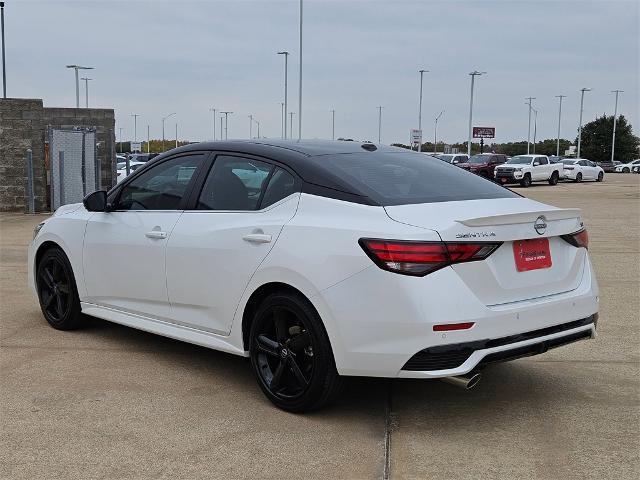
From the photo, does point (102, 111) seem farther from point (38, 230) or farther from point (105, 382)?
point (105, 382)

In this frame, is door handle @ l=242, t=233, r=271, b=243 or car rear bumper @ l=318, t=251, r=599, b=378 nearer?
car rear bumper @ l=318, t=251, r=599, b=378

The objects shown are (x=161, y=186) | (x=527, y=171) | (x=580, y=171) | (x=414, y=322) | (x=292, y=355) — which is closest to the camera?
(x=414, y=322)

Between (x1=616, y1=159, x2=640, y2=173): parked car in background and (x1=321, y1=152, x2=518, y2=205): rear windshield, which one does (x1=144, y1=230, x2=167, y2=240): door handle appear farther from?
(x1=616, y1=159, x2=640, y2=173): parked car in background

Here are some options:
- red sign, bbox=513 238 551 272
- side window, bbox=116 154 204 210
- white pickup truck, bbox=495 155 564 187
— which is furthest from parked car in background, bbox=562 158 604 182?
red sign, bbox=513 238 551 272

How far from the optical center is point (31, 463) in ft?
11.9

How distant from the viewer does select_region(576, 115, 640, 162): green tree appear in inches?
4269

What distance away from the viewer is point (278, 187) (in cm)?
452

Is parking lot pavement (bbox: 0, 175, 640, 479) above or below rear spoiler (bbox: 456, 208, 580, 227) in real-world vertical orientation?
below

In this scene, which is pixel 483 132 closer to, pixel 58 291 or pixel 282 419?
pixel 58 291

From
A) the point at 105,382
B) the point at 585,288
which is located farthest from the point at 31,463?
the point at 585,288

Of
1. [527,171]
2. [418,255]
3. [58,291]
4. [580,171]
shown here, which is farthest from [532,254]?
[580,171]

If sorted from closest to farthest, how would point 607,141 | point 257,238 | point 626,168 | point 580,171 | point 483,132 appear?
1. point 257,238
2. point 580,171
3. point 626,168
4. point 483,132
5. point 607,141

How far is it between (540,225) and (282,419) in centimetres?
177

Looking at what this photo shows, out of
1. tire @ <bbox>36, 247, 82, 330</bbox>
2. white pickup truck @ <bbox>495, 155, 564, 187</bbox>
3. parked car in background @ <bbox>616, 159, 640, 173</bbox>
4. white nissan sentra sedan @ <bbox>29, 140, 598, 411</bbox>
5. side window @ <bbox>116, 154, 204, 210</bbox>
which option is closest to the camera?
white nissan sentra sedan @ <bbox>29, 140, 598, 411</bbox>
